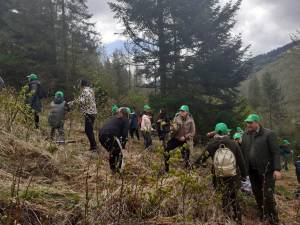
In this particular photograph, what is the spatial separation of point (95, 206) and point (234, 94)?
17632 mm

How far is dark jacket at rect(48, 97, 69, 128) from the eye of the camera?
922 centimetres

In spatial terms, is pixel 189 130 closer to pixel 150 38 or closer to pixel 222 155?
pixel 222 155

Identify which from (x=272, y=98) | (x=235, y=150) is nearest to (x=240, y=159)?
(x=235, y=150)

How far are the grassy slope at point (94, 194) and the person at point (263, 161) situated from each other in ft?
1.18

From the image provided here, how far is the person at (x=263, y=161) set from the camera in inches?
247

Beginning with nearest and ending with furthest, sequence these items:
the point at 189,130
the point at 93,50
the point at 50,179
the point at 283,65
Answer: the point at 50,179
the point at 189,130
the point at 93,50
the point at 283,65

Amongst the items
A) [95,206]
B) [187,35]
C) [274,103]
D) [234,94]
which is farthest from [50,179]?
[274,103]

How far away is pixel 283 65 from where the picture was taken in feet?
388

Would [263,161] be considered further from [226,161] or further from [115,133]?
[115,133]

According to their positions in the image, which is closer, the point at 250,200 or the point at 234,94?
the point at 250,200

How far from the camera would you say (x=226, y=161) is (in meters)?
6.08

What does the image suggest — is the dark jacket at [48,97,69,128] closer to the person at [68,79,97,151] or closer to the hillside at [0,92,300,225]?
the person at [68,79,97,151]

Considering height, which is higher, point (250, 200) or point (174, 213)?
point (174, 213)

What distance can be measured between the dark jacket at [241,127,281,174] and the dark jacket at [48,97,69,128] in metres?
4.80
